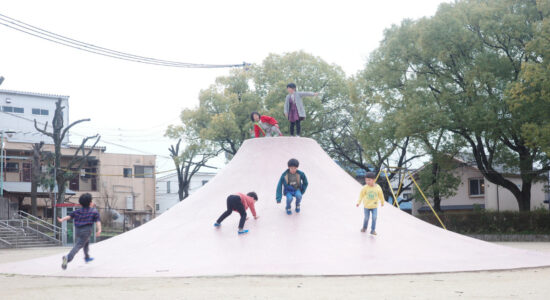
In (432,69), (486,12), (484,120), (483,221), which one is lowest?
(483,221)

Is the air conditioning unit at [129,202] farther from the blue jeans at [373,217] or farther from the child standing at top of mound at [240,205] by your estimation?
the blue jeans at [373,217]

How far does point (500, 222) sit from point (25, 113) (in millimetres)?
39580

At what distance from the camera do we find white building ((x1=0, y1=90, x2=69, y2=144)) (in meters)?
47.9

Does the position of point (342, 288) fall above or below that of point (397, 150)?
below

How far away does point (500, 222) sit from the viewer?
29812mm

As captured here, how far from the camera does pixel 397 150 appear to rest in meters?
38.1

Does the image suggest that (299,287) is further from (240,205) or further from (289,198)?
(289,198)


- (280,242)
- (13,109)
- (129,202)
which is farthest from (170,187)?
(280,242)

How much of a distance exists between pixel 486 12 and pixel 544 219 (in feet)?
34.5

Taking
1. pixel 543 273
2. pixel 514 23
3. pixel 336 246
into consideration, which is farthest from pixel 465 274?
pixel 514 23

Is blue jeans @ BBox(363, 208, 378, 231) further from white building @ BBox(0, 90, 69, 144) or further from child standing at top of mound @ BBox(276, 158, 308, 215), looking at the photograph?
white building @ BBox(0, 90, 69, 144)

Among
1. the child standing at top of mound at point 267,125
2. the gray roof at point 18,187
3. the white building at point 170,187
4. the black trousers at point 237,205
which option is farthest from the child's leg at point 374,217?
the white building at point 170,187

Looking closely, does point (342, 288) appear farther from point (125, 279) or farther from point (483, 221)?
point (483, 221)

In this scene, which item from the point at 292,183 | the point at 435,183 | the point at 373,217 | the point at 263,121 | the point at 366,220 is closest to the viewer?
the point at 373,217
